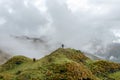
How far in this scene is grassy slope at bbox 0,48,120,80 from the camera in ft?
249

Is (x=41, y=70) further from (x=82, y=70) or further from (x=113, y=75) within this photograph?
(x=113, y=75)

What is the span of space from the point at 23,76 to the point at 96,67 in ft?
79.8

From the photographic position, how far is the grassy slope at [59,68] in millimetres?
75875

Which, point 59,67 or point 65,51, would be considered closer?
point 59,67

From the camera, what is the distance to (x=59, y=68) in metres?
77.8

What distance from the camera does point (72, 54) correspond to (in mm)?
95500

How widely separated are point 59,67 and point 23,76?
8.06 metres

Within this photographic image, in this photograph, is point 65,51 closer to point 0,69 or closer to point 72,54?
point 72,54

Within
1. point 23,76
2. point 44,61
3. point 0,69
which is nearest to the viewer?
point 23,76

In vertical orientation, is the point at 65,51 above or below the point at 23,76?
above

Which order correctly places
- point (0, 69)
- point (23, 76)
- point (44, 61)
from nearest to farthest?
point (23, 76) → point (44, 61) → point (0, 69)

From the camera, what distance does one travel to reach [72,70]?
7631 centimetres

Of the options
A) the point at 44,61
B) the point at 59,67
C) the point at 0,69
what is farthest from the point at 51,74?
the point at 0,69

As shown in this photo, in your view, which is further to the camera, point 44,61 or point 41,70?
point 44,61
